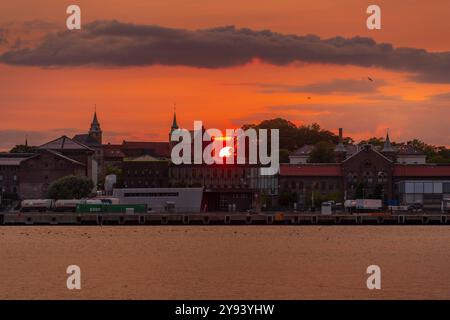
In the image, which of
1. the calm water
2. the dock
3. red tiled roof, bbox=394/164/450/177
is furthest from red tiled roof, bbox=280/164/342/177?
the calm water

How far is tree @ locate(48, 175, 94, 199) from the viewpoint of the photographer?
19150cm

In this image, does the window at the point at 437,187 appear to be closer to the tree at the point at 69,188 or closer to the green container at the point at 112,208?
the green container at the point at 112,208

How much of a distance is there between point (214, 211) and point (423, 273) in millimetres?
106273

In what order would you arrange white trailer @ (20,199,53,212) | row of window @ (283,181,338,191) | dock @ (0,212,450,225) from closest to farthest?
dock @ (0,212,450,225)
white trailer @ (20,199,53,212)
row of window @ (283,181,338,191)

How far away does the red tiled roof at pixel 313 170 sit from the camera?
19650cm

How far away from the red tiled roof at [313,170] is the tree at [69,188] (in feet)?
93.2

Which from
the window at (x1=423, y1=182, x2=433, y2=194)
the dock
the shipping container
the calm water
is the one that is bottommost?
the calm water

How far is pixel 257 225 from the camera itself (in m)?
152

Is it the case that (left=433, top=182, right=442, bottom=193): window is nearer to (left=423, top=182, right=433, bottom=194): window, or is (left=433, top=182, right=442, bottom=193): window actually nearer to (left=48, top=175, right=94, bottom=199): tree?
(left=423, top=182, right=433, bottom=194): window

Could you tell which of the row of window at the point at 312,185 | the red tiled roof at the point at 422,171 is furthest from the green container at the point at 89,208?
the red tiled roof at the point at 422,171

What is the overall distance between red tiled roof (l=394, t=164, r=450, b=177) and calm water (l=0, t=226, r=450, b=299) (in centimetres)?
5957
